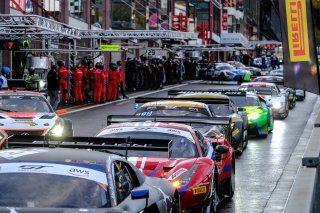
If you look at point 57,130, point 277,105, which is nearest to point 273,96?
point 277,105

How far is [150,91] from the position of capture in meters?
47.4

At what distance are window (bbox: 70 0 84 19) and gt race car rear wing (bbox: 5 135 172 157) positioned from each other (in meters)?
32.0

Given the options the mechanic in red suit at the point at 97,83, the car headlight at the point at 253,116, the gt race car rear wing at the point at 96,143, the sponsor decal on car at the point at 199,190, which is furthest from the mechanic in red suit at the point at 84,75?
the gt race car rear wing at the point at 96,143

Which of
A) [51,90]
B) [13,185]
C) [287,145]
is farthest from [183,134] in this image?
[51,90]

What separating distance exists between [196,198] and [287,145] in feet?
39.3

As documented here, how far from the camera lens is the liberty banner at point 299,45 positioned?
379 inches

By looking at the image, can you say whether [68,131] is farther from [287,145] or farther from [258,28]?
[258,28]

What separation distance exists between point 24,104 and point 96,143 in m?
9.57

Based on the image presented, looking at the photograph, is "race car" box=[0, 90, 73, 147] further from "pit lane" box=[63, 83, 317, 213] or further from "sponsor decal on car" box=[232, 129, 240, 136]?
"pit lane" box=[63, 83, 317, 213]

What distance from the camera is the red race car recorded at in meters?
10.1

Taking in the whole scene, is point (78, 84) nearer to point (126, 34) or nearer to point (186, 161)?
point (126, 34)

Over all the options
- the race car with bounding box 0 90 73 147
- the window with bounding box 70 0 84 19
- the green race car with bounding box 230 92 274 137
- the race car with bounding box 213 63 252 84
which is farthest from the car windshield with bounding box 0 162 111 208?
the race car with bounding box 213 63 252 84

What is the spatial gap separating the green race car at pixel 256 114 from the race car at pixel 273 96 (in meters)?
4.81

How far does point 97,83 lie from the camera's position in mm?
35625
